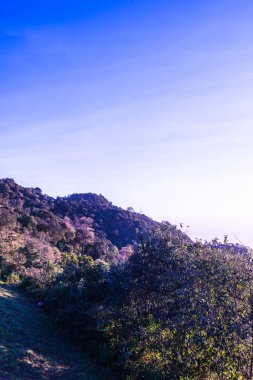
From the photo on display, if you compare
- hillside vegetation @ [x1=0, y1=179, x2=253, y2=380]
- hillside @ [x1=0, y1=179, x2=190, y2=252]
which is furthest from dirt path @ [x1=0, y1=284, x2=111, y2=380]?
hillside @ [x1=0, y1=179, x2=190, y2=252]

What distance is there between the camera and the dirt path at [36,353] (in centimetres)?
Answer: 1103

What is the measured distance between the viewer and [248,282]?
344 inches

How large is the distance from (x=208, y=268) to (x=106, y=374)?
6.06 metres

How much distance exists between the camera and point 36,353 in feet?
41.7

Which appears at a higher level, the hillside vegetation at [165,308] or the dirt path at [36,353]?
the hillside vegetation at [165,308]

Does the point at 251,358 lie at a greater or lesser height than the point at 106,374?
greater

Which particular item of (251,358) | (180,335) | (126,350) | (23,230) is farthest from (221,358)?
(23,230)

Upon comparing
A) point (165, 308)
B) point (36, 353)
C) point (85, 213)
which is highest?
point (85, 213)

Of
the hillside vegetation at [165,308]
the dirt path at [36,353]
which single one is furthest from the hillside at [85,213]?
the hillside vegetation at [165,308]

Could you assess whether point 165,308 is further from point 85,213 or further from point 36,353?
point 85,213

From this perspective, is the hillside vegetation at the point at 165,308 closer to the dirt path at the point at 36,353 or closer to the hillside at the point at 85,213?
the dirt path at the point at 36,353

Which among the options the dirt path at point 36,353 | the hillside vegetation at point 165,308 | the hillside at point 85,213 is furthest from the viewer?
the hillside at point 85,213

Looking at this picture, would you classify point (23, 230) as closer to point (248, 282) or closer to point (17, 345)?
point (17, 345)

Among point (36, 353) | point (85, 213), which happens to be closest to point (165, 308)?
point (36, 353)
